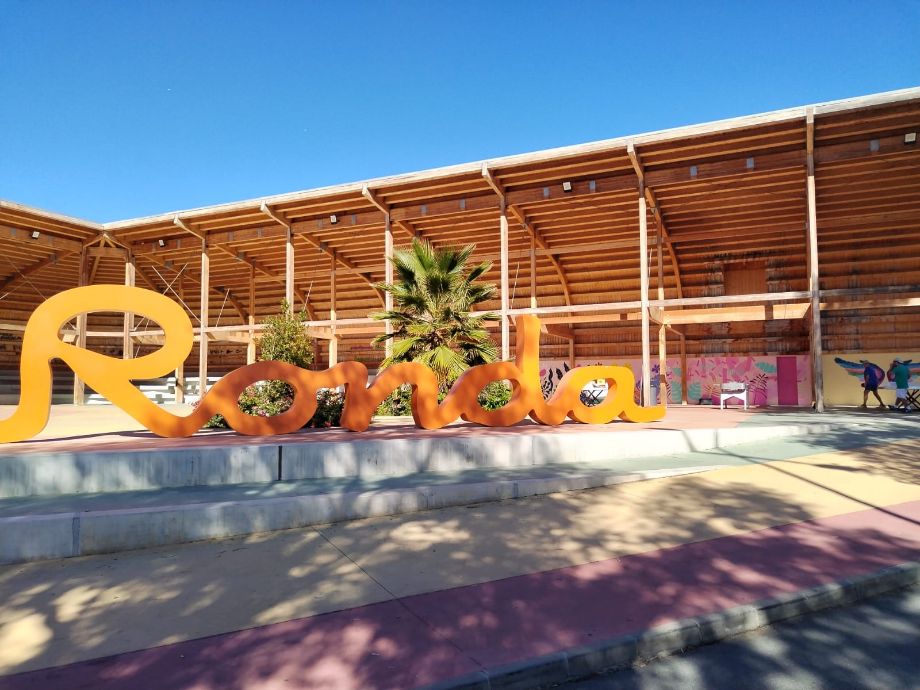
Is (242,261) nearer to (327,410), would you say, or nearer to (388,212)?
(388,212)

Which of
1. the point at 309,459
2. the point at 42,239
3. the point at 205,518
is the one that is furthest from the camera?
the point at 42,239

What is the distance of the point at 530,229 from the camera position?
83.3ft

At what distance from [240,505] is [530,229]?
20.8 meters

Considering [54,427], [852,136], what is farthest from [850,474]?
[54,427]

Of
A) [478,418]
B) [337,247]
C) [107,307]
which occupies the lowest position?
[478,418]

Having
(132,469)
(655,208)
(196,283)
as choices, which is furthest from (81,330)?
(655,208)

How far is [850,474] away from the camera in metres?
8.93

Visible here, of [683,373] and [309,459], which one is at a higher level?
[683,373]

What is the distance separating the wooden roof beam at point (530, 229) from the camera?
21.0 meters

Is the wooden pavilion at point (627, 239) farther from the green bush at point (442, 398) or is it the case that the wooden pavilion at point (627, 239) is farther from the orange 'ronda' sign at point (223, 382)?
the orange 'ronda' sign at point (223, 382)

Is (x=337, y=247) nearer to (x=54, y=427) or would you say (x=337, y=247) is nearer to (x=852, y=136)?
(x=54, y=427)

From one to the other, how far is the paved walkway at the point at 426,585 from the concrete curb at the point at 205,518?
17 cm

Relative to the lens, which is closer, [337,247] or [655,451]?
[655,451]

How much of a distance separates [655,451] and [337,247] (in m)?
22.7
